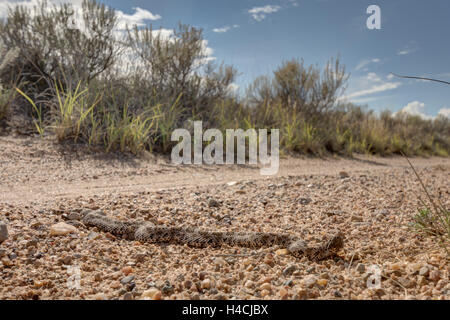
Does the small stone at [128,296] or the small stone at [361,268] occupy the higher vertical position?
the small stone at [361,268]

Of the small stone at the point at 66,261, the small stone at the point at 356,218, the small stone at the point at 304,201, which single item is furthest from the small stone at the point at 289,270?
the small stone at the point at 304,201

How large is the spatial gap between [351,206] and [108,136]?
4088 millimetres

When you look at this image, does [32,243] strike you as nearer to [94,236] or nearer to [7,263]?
[7,263]

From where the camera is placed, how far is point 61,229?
2322mm

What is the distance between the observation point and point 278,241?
87.0 inches

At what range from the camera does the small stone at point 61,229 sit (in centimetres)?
229

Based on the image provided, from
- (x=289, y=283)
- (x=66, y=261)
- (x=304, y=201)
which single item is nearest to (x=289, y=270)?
(x=289, y=283)

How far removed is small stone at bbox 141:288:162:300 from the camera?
1.61 meters

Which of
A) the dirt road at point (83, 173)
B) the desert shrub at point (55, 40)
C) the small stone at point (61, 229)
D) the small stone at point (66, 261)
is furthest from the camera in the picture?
the desert shrub at point (55, 40)

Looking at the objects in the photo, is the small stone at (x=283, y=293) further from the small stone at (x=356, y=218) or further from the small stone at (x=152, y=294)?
the small stone at (x=356, y=218)

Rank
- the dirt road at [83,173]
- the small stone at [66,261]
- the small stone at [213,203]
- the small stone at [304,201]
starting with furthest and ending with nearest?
the dirt road at [83,173] < the small stone at [304,201] < the small stone at [213,203] < the small stone at [66,261]

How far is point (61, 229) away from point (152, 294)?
3.47 ft

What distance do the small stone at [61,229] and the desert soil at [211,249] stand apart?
19 millimetres
